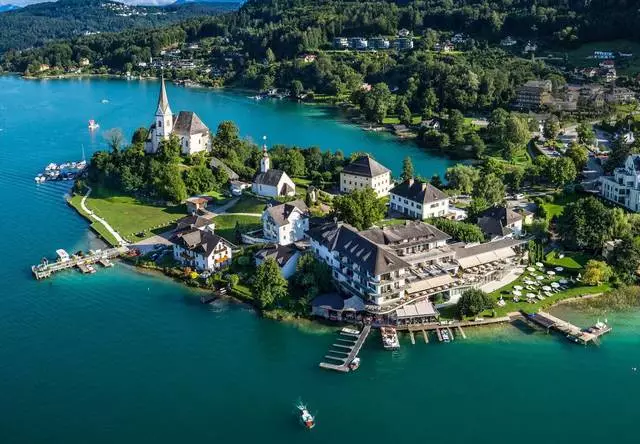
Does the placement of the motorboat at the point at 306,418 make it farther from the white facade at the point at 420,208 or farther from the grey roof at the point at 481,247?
the white facade at the point at 420,208

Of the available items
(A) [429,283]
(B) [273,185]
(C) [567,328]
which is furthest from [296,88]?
(C) [567,328]

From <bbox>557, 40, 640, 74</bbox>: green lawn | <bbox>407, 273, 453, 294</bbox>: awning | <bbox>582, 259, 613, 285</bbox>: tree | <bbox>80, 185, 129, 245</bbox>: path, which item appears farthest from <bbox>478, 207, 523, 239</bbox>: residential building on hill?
<bbox>557, 40, 640, 74</bbox>: green lawn

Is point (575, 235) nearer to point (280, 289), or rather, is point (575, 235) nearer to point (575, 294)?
point (575, 294)

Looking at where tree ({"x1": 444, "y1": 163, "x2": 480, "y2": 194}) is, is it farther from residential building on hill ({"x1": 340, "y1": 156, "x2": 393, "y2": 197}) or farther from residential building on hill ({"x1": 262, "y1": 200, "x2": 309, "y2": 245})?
residential building on hill ({"x1": 262, "y1": 200, "x2": 309, "y2": 245})

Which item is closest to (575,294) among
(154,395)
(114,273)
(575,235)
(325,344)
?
(575,235)

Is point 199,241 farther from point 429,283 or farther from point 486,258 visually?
point 486,258

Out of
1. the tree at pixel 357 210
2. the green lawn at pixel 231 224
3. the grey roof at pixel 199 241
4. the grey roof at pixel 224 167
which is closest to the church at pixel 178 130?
the grey roof at pixel 224 167
